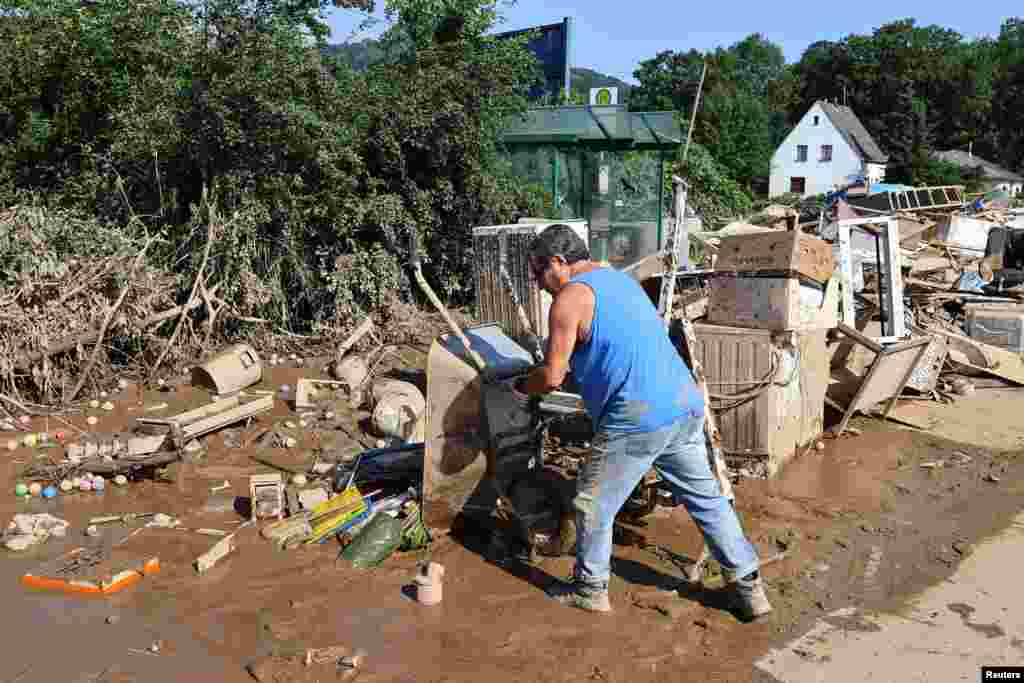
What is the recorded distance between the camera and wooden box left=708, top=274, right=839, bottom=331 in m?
6.07

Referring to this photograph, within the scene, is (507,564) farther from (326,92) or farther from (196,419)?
(326,92)

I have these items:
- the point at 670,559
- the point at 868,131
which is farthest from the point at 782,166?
the point at 670,559

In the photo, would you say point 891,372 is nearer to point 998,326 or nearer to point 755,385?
point 755,385

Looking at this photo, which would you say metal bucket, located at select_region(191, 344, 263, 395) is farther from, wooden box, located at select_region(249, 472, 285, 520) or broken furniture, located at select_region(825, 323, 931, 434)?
broken furniture, located at select_region(825, 323, 931, 434)

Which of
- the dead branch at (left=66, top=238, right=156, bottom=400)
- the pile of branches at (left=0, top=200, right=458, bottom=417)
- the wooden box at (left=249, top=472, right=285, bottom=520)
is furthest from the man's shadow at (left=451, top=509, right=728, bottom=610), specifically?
the pile of branches at (left=0, top=200, right=458, bottom=417)

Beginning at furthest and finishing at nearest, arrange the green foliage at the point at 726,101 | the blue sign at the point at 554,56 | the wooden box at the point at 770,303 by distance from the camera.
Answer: the green foliage at the point at 726,101
the blue sign at the point at 554,56
the wooden box at the point at 770,303

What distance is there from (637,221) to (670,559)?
1027 centimetres

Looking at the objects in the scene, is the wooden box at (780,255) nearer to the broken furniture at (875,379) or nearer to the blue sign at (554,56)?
the broken furniture at (875,379)

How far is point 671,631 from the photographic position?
405 cm

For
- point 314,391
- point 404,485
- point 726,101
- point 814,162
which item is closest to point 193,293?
point 314,391

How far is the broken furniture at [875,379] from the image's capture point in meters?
6.85

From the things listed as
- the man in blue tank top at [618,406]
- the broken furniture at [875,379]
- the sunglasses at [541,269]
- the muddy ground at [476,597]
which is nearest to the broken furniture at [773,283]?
the broken furniture at [875,379]

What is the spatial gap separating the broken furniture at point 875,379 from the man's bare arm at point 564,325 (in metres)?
3.82

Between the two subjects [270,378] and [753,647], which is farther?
[270,378]
